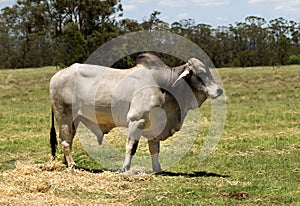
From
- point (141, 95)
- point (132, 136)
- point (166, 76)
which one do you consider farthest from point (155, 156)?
point (166, 76)

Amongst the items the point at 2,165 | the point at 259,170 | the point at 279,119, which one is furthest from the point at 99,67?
the point at 279,119

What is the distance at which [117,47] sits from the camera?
15367mm

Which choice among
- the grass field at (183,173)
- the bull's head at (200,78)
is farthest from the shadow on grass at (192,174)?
the bull's head at (200,78)

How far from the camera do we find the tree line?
39000 millimetres

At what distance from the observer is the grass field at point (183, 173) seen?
848cm

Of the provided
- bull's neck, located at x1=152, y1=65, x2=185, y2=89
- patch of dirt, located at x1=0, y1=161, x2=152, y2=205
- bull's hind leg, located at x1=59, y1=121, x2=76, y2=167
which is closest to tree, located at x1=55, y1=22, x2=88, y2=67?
bull's hind leg, located at x1=59, y1=121, x2=76, y2=167

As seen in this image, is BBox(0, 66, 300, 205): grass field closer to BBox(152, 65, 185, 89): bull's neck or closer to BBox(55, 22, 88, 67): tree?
BBox(152, 65, 185, 89): bull's neck

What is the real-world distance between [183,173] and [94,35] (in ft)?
85.8

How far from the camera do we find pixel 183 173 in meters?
10.9

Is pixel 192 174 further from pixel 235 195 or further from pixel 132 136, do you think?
pixel 235 195

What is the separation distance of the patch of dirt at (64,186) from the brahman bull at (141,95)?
2.16 feet

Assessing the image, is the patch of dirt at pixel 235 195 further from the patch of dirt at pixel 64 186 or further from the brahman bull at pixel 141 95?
the brahman bull at pixel 141 95

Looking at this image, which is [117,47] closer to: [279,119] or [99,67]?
[99,67]

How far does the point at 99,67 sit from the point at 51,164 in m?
2.05
